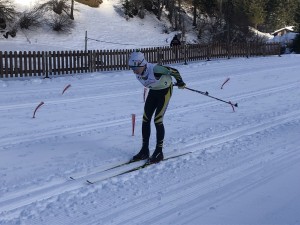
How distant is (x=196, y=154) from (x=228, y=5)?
43665 mm

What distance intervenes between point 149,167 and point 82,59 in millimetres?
14459

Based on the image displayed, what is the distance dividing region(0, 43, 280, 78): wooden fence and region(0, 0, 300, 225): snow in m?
3.78

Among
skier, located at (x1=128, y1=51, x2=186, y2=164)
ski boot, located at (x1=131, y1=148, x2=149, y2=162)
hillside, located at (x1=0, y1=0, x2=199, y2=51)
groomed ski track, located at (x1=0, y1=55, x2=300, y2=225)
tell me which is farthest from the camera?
hillside, located at (x1=0, y1=0, x2=199, y2=51)

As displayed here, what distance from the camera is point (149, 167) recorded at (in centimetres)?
626

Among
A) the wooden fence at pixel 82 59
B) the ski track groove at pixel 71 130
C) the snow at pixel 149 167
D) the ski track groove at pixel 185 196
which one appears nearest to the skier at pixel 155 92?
the snow at pixel 149 167

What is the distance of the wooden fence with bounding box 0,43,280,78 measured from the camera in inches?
693

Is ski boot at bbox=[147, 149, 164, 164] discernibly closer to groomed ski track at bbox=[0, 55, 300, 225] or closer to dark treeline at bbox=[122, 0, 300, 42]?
groomed ski track at bbox=[0, 55, 300, 225]

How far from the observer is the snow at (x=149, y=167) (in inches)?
187

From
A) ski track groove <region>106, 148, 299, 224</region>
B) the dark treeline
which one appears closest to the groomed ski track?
ski track groove <region>106, 148, 299, 224</region>

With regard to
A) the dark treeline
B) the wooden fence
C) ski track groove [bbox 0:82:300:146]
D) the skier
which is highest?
the dark treeline

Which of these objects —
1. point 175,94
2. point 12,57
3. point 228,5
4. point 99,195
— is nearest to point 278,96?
point 175,94

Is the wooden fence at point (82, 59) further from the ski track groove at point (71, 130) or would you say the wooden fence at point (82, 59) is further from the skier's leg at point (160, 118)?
the skier's leg at point (160, 118)

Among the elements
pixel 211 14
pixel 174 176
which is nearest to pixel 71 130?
pixel 174 176

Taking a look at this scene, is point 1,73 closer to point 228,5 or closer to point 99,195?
point 99,195
